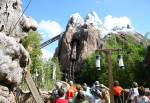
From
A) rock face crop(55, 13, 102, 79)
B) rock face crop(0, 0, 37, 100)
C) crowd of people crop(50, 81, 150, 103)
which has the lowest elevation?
crowd of people crop(50, 81, 150, 103)

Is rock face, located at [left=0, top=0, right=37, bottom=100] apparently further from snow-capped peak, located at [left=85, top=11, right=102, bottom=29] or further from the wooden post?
snow-capped peak, located at [left=85, top=11, right=102, bottom=29]

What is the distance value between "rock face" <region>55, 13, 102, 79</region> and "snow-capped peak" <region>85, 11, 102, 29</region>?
49.7 inches

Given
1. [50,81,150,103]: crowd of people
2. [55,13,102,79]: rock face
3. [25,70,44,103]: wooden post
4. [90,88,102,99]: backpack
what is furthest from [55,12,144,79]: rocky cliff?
[25,70,44,103]: wooden post

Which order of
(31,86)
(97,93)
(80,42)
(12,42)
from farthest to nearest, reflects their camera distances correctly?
(80,42)
(97,93)
(31,86)
(12,42)

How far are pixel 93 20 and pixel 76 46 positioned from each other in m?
7.57

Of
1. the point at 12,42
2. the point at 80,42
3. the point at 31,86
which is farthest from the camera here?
the point at 80,42

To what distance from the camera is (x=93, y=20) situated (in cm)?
6300

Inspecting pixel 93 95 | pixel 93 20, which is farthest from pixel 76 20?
pixel 93 95

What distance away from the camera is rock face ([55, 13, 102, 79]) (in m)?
55.0

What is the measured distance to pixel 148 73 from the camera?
39.4 meters

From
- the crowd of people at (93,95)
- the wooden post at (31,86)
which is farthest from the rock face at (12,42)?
the crowd of people at (93,95)

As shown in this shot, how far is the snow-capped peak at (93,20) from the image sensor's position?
59231 mm

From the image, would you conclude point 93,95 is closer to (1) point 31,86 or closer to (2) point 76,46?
(1) point 31,86

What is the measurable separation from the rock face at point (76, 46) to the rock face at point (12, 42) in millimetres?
46658
